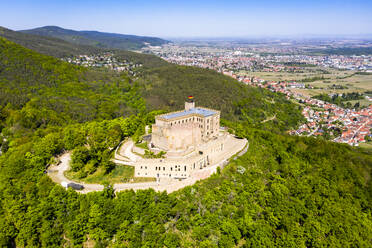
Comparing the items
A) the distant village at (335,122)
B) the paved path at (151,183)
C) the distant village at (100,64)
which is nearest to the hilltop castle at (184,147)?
the paved path at (151,183)

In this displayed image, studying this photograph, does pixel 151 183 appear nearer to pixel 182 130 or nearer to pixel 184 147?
pixel 184 147

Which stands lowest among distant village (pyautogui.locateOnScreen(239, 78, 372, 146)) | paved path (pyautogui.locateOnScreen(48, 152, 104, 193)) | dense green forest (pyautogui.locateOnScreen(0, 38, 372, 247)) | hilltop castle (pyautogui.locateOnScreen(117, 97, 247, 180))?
distant village (pyautogui.locateOnScreen(239, 78, 372, 146))

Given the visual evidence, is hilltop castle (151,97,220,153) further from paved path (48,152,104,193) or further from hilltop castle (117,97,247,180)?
paved path (48,152,104,193)

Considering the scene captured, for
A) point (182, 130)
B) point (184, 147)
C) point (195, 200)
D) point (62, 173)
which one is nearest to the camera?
point (195, 200)

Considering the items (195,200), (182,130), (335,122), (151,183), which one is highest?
(182,130)

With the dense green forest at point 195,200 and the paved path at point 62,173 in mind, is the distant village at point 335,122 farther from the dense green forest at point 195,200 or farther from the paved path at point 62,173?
the paved path at point 62,173

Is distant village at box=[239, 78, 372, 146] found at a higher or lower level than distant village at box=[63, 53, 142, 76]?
lower

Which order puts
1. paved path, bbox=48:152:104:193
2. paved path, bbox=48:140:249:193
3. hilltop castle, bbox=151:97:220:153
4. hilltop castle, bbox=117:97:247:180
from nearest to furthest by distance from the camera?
paved path, bbox=48:140:249:193, paved path, bbox=48:152:104:193, hilltop castle, bbox=117:97:247:180, hilltop castle, bbox=151:97:220:153

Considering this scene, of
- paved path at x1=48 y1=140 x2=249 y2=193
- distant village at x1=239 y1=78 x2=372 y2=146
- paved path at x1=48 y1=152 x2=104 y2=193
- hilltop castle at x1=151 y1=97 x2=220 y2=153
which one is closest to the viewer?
paved path at x1=48 y1=140 x2=249 y2=193

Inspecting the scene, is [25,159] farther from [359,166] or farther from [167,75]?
[167,75]

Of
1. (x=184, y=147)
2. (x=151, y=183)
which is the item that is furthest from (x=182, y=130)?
(x=151, y=183)

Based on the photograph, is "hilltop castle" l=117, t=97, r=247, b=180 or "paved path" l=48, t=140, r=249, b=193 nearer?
"paved path" l=48, t=140, r=249, b=193

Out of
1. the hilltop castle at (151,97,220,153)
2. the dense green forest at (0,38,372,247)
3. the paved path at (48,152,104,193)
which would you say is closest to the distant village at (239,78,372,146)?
the dense green forest at (0,38,372,247)
